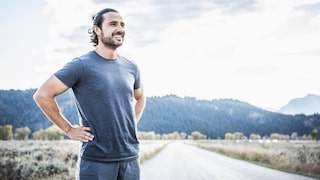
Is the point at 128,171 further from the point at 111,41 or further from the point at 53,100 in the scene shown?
the point at 111,41

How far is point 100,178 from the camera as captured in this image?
2.02m

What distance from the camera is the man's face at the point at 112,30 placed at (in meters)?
2.15

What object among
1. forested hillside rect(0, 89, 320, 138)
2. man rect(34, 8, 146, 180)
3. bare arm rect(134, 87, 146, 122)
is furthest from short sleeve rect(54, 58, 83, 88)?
forested hillside rect(0, 89, 320, 138)

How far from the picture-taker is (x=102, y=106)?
6.69 feet

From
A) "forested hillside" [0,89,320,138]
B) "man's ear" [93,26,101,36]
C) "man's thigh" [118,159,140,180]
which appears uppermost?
"forested hillside" [0,89,320,138]

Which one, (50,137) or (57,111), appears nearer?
(57,111)

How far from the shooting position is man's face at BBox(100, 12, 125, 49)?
215cm

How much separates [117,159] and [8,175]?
4755 mm

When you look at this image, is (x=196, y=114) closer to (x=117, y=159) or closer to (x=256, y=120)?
(x=256, y=120)

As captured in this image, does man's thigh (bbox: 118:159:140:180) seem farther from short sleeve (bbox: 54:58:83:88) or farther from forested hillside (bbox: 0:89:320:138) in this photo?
forested hillside (bbox: 0:89:320:138)

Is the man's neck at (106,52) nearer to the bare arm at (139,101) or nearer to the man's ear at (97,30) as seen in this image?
the man's ear at (97,30)

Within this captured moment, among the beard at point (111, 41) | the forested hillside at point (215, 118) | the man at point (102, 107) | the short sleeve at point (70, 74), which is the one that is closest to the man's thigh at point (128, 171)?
the man at point (102, 107)

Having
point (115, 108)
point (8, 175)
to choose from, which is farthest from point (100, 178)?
point (8, 175)

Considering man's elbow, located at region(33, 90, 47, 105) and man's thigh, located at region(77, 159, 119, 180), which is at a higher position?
man's elbow, located at region(33, 90, 47, 105)
